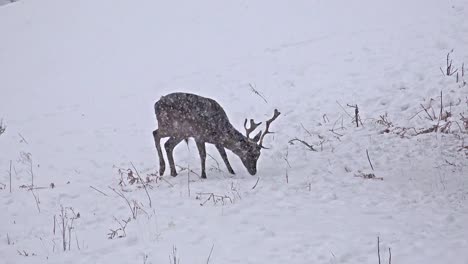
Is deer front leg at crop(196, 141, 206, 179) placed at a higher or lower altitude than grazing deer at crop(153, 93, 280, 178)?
lower

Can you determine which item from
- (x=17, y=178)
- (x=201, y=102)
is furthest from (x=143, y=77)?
(x=201, y=102)

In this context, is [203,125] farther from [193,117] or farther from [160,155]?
[160,155]

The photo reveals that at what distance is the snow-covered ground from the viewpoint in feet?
18.4

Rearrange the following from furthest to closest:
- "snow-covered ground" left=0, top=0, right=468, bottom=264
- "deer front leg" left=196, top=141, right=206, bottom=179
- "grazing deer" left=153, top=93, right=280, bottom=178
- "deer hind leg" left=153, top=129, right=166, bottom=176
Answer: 1. "deer hind leg" left=153, top=129, right=166, bottom=176
2. "grazing deer" left=153, top=93, right=280, bottom=178
3. "deer front leg" left=196, top=141, right=206, bottom=179
4. "snow-covered ground" left=0, top=0, right=468, bottom=264

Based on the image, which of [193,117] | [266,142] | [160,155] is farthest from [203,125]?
[266,142]

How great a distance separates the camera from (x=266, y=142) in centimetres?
1064

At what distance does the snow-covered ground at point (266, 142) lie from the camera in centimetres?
561

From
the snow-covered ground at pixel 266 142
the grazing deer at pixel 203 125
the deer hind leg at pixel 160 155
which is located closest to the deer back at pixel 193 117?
the grazing deer at pixel 203 125

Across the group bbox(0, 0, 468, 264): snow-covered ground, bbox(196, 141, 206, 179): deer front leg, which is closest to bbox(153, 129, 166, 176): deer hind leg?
bbox(0, 0, 468, 264): snow-covered ground

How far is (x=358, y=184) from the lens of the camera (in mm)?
7332

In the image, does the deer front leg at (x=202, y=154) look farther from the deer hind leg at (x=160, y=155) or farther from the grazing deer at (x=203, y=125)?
the deer hind leg at (x=160, y=155)

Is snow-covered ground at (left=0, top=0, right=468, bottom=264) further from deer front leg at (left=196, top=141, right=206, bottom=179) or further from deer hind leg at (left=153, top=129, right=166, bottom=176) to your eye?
deer hind leg at (left=153, top=129, right=166, bottom=176)

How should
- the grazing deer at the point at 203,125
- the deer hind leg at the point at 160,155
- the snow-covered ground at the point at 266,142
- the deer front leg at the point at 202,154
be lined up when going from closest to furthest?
the snow-covered ground at the point at 266,142, the deer front leg at the point at 202,154, the grazing deer at the point at 203,125, the deer hind leg at the point at 160,155

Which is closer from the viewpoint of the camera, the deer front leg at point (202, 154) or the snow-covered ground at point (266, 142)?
the snow-covered ground at point (266, 142)
